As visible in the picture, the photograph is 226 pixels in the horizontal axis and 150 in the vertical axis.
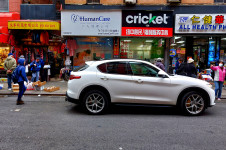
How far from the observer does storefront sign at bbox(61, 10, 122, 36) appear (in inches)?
511

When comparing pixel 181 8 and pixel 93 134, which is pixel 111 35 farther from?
pixel 93 134

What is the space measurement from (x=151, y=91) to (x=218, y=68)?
4.37 meters

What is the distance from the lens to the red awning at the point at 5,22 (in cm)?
1239

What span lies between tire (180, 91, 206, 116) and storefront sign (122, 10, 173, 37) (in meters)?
7.48

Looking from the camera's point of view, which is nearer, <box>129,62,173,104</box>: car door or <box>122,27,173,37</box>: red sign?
<box>129,62,173,104</box>: car door

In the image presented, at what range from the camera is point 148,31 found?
1303 cm

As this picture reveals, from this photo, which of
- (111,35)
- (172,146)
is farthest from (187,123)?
(111,35)

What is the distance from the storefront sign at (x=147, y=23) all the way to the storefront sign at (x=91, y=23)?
570 mm

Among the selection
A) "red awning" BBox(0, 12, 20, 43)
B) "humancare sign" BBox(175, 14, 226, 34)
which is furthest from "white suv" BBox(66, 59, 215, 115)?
"red awning" BBox(0, 12, 20, 43)

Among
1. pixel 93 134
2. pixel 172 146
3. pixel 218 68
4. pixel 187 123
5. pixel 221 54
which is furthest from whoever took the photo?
pixel 221 54

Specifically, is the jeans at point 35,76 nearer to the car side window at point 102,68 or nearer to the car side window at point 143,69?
the car side window at point 102,68

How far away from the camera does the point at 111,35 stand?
13.1 m

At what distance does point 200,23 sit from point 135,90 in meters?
9.01

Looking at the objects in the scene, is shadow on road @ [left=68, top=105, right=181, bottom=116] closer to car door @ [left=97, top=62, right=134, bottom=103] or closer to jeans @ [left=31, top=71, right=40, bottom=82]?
car door @ [left=97, top=62, right=134, bottom=103]
